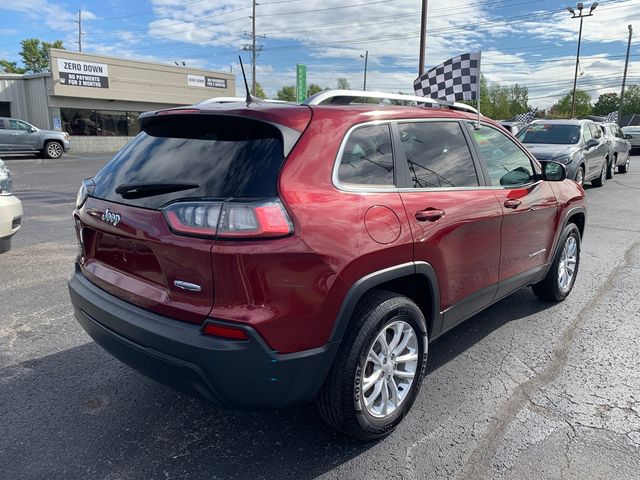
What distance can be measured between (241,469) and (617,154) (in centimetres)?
1665

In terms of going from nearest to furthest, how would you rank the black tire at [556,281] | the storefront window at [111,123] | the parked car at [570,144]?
the black tire at [556,281] → the parked car at [570,144] → the storefront window at [111,123]

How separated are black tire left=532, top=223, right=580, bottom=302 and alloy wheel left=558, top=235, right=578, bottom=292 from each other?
0.08 feet

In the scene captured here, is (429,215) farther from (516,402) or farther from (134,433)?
(134,433)

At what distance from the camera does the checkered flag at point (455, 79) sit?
643 cm

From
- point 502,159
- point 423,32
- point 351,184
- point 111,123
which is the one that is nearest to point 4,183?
point 351,184

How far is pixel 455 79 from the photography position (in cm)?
679

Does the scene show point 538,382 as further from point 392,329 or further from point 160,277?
point 160,277

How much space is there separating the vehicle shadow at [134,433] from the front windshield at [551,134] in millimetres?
10493

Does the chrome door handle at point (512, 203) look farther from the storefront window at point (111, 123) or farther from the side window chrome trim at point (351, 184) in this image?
the storefront window at point (111, 123)

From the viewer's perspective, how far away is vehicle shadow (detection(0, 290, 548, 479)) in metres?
2.39

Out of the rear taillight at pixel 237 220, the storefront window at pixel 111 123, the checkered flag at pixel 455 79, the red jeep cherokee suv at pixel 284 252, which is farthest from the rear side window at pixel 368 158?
the storefront window at pixel 111 123

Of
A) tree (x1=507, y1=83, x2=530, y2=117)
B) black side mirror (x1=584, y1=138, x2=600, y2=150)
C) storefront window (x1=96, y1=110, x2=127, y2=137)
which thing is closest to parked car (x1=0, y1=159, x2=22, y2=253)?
black side mirror (x1=584, y1=138, x2=600, y2=150)

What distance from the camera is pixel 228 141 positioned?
7.73ft

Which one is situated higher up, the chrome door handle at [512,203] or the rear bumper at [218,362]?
the chrome door handle at [512,203]
